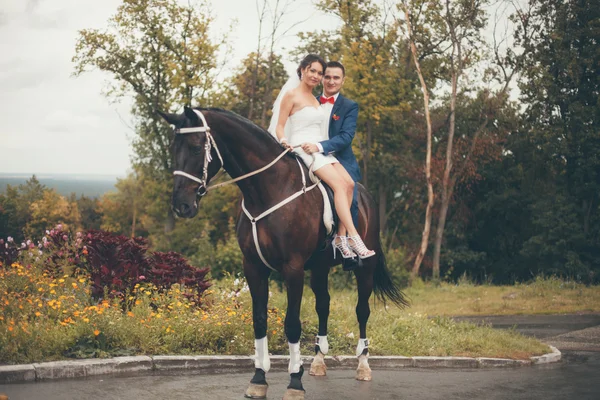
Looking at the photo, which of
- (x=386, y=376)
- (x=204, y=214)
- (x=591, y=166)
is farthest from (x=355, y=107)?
(x=204, y=214)

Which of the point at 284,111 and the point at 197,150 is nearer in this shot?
the point at 197,150

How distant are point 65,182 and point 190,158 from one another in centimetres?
5325

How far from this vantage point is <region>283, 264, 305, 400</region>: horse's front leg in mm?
6807

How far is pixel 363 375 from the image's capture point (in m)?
8.06

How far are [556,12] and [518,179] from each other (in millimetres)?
9790

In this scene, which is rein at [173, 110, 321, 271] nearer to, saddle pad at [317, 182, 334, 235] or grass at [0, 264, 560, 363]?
saddle pad at [317, 182, 334, 235]

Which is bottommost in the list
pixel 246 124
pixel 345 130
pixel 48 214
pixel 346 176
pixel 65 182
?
pixel 48 214

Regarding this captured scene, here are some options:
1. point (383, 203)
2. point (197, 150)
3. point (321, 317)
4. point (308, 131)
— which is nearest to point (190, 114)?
point (197, 150)

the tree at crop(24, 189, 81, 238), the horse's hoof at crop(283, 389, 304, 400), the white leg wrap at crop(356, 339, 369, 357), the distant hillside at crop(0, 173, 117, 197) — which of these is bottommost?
the horse's hoof at crop(283, 389, 304, 400)

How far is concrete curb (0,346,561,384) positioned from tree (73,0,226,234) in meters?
30.6

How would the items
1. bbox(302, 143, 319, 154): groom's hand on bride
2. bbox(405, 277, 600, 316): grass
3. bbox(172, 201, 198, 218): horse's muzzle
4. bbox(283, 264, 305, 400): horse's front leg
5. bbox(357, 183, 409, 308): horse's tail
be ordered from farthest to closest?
bbox(405, 277, 600, 316): grass
bbox(357, 183, 409, 308): horse's tail
bbox(302, 143, 319, 154): groom's hand on bride
bbox(283, 264, 305, 400): horse's front leg
bbox(172, 201, 198, 218): horse's muzzle

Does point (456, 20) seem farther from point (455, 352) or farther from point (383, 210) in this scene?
point (455, 352)

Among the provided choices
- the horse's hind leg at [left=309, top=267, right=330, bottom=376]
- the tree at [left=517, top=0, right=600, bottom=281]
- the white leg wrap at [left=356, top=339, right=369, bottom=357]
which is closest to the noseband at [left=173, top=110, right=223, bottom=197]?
the horse's hind leg at [left=309, top=267, right=330, bottom=376]

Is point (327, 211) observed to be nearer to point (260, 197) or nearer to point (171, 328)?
point (260, 197)
